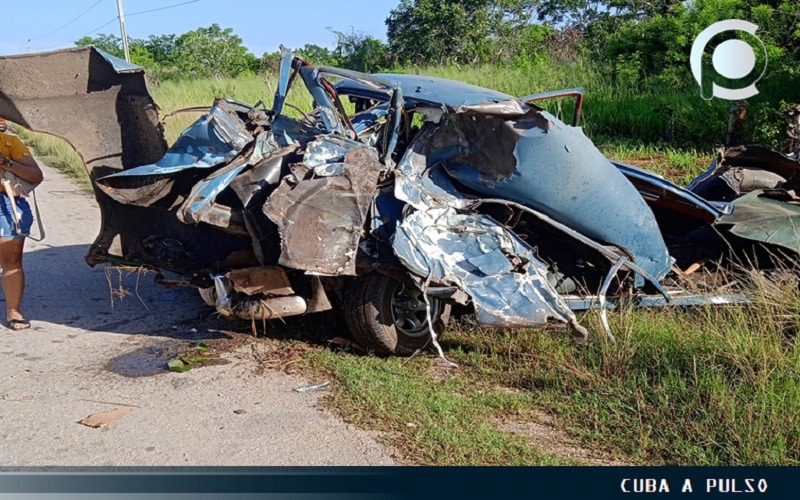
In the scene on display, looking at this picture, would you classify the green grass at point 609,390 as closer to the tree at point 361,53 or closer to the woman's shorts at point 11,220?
the woman's shorts at point 11,220

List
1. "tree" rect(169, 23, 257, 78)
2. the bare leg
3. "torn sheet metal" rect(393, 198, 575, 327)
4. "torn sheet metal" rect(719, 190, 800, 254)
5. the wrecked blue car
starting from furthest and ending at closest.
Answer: "tree" rect(169, 23, 257, 78)
the bare leg
"torn sheet metal" rect(719, 190, 800, 254)
the wrecked blue car
"torn sheet metal" rect(393, 198, 575, 327)

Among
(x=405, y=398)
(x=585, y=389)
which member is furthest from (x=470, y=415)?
(x=585, y=389)

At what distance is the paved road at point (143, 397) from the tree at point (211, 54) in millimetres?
28539

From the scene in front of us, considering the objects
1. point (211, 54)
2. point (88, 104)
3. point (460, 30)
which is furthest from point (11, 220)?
point (211, 54)

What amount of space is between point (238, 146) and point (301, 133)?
1.46 ft

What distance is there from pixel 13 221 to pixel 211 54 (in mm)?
30861

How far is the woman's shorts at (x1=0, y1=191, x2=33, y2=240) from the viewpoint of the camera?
5570mm

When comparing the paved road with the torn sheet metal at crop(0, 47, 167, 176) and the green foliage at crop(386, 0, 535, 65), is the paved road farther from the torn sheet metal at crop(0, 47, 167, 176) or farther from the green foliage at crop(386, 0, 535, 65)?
the green foliage at crop(386, 0, 535, 65)

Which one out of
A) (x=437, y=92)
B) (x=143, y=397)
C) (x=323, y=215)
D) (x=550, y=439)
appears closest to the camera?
(x=550, y=439)

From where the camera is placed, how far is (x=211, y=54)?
34688 mm

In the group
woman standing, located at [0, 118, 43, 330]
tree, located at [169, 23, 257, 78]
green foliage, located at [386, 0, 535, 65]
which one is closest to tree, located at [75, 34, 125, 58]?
tree, located at [169, 23, 257, 78]

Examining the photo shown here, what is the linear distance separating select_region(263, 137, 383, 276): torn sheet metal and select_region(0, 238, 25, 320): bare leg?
2.47 metres

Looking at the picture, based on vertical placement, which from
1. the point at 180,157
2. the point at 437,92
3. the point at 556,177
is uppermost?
the point at 437,92

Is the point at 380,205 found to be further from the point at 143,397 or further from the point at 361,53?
the point at 361,53
